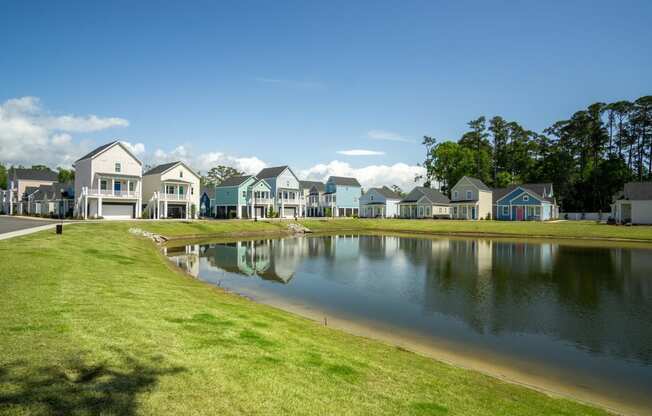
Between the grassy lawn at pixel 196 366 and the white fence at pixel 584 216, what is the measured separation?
7491 cm

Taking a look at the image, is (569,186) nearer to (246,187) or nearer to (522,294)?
(246,187)

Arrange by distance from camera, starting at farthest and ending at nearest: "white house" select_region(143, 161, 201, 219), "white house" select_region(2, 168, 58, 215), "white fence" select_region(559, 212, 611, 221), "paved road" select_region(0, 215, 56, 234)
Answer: "white house" select_region(2, 168, 58, 215) → "white fence" select_region(559, 212, 611, 221) → "white house" select_region(143, 161, 201, 219) → "paved road" select_region(0, 215, 56, 234)

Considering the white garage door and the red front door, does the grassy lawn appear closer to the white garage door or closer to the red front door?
the white garage door

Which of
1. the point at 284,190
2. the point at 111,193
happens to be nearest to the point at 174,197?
the point at 111,193

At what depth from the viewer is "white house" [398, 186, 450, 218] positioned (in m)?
79.7

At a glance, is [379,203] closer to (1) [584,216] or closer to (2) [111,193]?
(1) [584,216]

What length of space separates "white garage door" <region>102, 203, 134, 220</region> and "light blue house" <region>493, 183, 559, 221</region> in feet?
206

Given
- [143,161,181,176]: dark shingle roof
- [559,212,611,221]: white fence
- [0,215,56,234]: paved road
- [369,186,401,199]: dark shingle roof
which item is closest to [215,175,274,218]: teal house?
[143,161,181,176]: dark shingle roof

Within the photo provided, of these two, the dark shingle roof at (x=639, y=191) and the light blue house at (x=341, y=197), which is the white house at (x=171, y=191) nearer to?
the light blue house at (x=341, y=197)

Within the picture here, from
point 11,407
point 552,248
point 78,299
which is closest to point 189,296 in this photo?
point 78,299

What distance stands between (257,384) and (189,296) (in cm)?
808

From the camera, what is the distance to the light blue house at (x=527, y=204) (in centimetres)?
6819

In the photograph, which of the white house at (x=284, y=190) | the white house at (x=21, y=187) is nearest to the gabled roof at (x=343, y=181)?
the white house at (x=284, y=190)

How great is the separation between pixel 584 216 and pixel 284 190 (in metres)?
56.4
